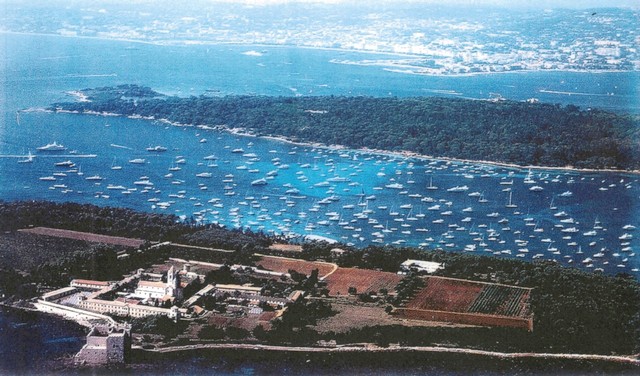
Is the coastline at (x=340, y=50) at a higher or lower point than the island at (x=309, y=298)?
higher

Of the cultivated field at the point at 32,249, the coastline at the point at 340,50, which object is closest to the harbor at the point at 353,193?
the cultivated field at the point at 32,249

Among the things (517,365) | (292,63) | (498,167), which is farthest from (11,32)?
(517,365)

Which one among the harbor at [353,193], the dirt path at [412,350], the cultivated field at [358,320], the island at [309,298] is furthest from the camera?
the harbor at [353,193]

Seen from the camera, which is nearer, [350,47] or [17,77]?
[17,77]

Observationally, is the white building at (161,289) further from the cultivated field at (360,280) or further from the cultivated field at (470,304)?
the cultivated field at (470,304)

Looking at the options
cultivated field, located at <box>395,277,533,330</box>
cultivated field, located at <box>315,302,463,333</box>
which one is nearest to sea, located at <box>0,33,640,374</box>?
cultivated field, located at <box>395,277,533,330</box>

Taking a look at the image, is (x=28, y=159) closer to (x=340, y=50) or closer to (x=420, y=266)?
(x=420, y=266)

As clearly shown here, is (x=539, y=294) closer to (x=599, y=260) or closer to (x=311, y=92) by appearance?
(x=599, y=260)
